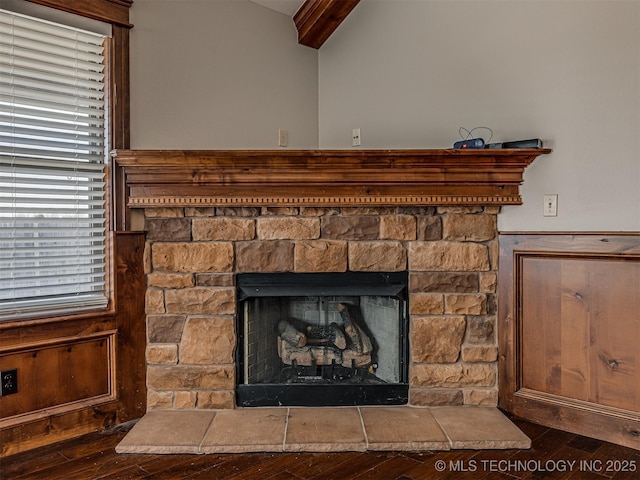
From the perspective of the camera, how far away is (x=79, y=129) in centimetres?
210

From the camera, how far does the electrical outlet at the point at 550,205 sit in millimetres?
2152

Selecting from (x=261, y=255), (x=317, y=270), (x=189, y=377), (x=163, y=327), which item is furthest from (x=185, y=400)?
(x=317, y=270)

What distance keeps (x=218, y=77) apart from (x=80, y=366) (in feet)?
5.69

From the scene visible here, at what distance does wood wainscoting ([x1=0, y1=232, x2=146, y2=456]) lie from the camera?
196cm

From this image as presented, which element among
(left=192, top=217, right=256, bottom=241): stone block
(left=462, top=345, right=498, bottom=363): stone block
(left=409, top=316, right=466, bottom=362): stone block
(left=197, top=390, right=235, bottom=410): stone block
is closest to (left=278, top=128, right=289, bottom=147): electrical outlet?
(left=192, top=217, right=256, bottom=241): stone block

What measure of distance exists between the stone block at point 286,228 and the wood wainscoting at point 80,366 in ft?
2.14

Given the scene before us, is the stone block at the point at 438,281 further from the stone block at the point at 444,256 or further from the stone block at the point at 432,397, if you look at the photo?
the stone block at the point at 432,397

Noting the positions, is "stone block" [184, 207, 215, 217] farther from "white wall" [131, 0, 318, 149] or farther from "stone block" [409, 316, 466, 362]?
"stone block" [409, 316, 466, 362]

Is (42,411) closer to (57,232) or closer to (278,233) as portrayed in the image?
(57,232)

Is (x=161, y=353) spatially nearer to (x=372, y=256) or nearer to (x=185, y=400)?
(x=185, y=400)

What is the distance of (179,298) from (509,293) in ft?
5.80

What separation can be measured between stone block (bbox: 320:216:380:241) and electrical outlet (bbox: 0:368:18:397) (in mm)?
1579

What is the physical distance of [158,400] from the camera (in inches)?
90.2

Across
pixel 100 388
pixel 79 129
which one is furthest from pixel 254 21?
pixel 100 388
